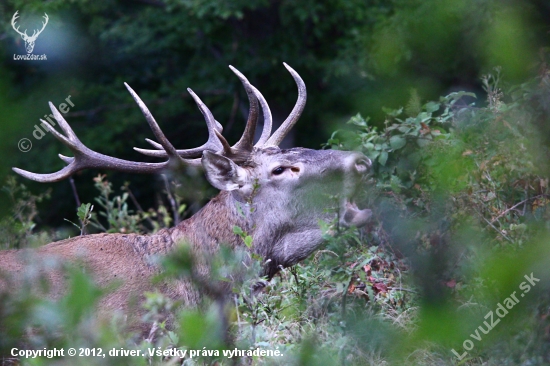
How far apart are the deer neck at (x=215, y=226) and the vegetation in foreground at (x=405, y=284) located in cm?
40

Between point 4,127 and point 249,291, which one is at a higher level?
point 4,127

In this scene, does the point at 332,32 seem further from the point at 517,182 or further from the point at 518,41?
the point at 518,41

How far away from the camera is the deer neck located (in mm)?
4074

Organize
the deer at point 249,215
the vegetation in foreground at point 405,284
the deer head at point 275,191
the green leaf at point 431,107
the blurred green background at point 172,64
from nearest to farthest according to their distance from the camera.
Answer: the vegetation in foreground at point 405,284 → the deer at point 249,215 → the deer head at point 275,191 → the green leaf at point 431,107 → the blurred green background at point 172,64

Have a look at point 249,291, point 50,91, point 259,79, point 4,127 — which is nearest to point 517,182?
point 249,291

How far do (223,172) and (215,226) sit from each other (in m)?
0.34

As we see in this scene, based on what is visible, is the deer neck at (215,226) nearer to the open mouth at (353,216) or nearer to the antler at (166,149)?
the antler at (166,149)

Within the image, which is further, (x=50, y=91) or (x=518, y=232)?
(x=50, y=91)

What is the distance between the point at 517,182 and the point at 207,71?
7316 millimetres

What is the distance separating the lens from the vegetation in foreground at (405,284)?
1168mm

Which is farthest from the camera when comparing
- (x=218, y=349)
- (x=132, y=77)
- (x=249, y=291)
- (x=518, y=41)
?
(x=132, y=77)

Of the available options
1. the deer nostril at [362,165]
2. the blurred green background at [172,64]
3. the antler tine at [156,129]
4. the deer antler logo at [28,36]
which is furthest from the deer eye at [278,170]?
the deer antler logo at [28,36]

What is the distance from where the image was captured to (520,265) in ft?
3.39

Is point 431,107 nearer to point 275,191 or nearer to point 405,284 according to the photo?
point 275,191
